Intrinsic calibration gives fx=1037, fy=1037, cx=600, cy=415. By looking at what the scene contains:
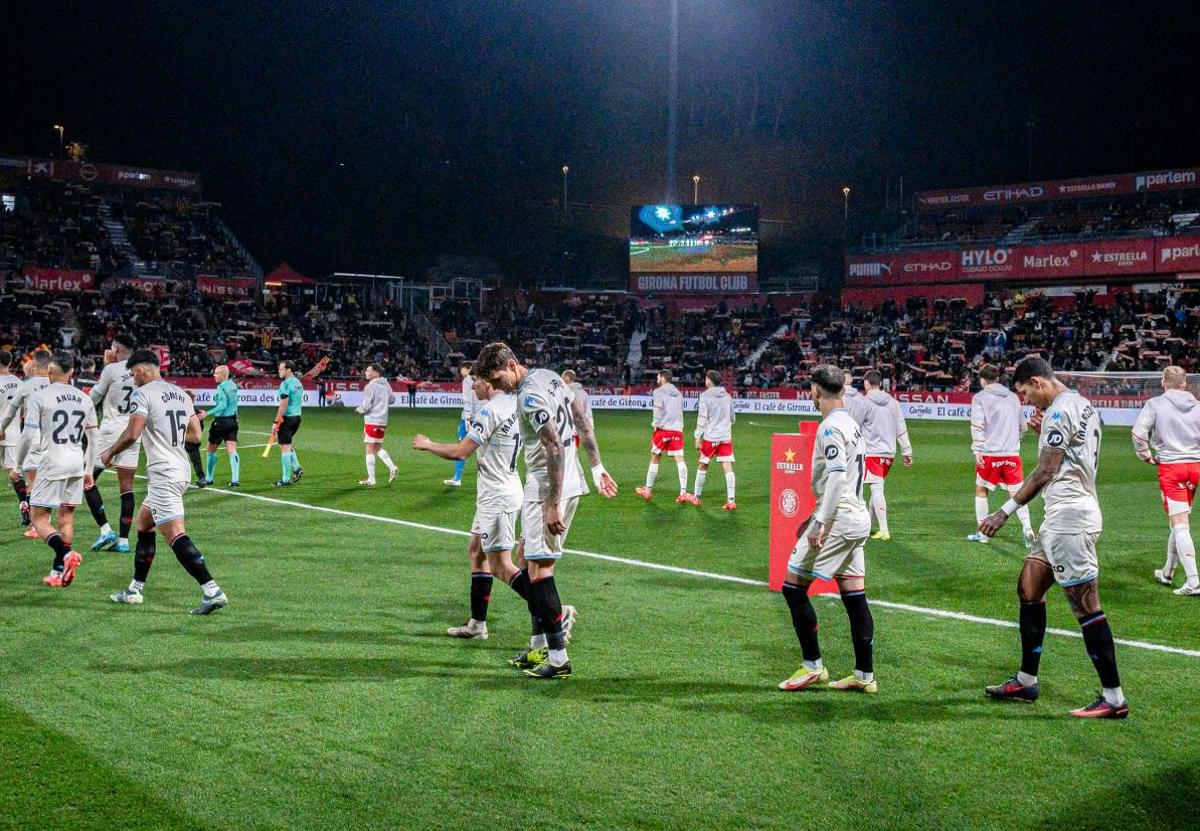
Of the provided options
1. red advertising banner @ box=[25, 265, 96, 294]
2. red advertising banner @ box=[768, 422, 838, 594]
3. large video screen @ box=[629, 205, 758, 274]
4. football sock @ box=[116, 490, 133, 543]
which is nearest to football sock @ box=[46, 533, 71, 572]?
football sock @ box=[116, 490, 133, 543]

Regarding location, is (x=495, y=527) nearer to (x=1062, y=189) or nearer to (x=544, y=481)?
(x=544, y=481)

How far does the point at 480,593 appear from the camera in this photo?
8297 mm

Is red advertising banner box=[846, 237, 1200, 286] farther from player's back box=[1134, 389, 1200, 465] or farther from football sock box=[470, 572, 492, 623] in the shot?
football sock box=[470, 572, 492, 623]

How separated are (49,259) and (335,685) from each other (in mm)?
53438

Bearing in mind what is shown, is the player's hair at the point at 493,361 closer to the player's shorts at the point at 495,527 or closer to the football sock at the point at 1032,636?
the player's shorts at the point at 495,527

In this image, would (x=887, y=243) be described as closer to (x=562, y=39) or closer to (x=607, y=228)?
(x=607, y=228)

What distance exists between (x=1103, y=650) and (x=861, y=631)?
Answer: 1.45 metres

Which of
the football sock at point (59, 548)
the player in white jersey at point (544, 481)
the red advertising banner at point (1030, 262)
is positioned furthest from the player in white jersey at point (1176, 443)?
the red advertising banner at point (1030, 262)

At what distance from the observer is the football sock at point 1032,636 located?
6723mm

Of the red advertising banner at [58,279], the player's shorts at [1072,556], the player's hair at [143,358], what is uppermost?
the red advertising banner at [58,279]

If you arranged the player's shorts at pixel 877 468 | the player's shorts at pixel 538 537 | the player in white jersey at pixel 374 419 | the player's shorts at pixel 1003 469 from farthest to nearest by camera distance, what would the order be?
the player in white jersey at pixel 374 419 → the player's shorts at pixel 877 468 → the player's shorts at pixel 1003 469 → the player's shorts at pixel 538 537

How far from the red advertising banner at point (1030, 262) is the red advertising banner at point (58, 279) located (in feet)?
134

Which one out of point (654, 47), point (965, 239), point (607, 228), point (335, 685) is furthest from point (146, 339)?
point (335, 685)

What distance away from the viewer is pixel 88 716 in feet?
20.3
